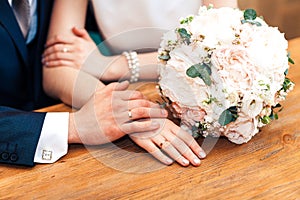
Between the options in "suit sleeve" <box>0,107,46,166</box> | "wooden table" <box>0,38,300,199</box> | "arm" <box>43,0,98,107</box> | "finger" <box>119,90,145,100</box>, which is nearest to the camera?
"wooden table" <box>0,38,300,199</box>

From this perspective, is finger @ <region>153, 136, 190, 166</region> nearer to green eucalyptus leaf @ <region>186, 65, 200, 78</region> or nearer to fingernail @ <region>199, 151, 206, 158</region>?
fingernail @ <region>199, 151, 206, 158</region>

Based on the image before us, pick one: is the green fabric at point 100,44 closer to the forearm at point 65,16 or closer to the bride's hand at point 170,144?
the forearm at point 65,16

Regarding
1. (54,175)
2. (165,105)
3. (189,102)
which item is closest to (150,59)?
(165,105)

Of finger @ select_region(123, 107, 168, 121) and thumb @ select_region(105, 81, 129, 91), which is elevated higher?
thumb @ select_region(105, 81, 129, 91)

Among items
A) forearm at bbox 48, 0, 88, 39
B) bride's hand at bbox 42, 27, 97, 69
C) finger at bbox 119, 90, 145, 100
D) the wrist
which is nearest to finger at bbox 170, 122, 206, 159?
finger at bbox 119, 90, 145, 100

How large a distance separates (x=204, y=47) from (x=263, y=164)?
0.29 m

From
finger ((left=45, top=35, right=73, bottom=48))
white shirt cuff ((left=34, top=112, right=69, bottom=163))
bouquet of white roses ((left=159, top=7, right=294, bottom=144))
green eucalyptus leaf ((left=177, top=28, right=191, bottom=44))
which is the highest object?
green eucalyptus leaf ((left=177, top=28, right=191, bottom=44))

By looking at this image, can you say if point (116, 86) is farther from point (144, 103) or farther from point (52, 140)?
point (52, 140)

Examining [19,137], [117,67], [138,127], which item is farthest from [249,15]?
[19,137]

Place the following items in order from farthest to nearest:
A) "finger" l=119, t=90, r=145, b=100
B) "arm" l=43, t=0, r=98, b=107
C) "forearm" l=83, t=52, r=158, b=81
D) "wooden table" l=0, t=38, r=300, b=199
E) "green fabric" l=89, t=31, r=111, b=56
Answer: "green fabric" l=89, t=31, r=111, b=56 < "forearm" l=83, t=52, r=158, b=81 < "arm" l=43, t=0, r=98, b=107 < "finger" l=119, t=90, r=145, b=100 < "wooden table" l=0, t=38, r=300, b=199

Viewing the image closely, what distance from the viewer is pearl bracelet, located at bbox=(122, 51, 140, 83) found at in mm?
1445

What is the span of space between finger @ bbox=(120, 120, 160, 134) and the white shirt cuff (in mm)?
140

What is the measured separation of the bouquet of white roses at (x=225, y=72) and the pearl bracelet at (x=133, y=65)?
0.31 metres

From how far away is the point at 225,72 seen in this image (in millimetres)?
1029
